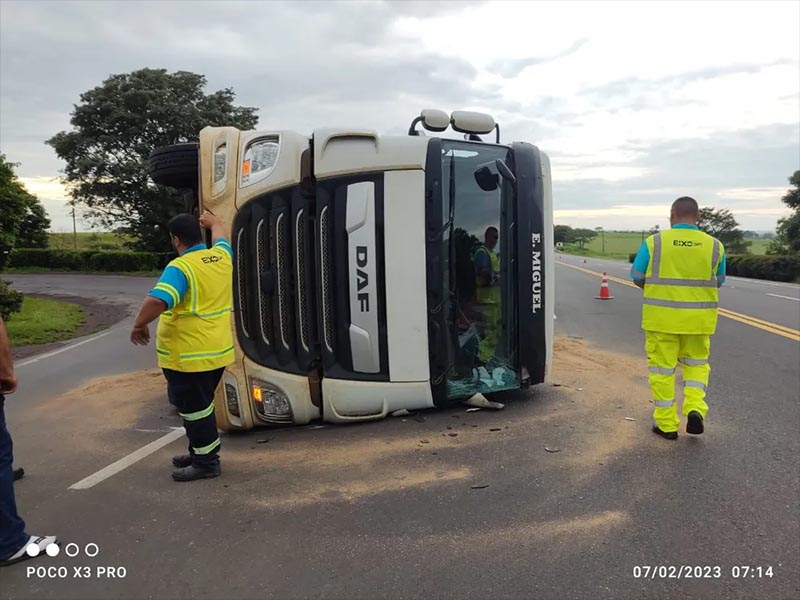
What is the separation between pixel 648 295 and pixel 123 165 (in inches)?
1095

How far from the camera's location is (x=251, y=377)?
13.7 feet

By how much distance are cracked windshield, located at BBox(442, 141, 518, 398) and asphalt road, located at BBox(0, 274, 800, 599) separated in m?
0.45

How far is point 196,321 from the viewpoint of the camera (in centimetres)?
345

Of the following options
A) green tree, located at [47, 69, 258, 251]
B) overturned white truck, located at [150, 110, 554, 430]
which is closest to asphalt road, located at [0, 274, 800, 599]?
overturned white truck, located at [150, 110, 554, 430]

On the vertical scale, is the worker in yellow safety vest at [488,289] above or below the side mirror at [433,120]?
below

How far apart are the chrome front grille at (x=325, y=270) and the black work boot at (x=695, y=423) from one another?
261cm

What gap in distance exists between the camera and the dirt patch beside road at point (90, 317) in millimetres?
9344

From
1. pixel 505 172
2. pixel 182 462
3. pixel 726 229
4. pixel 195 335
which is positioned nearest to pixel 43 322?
pixel 182 462

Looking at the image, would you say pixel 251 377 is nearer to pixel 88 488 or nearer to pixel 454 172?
pixel 88 488

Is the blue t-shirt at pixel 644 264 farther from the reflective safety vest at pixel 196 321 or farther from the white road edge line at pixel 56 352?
the white road edge line at pixel 56 352

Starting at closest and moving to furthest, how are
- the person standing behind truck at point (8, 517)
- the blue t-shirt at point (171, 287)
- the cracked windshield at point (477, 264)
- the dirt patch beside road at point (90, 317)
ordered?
1. the person standing behind truck at point (8, 517)
2. the blue t-shirt at point (171, 287)
3. the cracked windshield at point (477, 264)
4. the dirt patch beside road at point (90, 317)

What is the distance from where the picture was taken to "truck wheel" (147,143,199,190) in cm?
441

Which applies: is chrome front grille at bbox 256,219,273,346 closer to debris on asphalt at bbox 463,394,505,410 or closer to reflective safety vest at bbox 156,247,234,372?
reflective safety vest at bbox 156,247,234,372

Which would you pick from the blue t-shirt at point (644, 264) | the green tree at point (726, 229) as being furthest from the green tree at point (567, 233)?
the blue t-shirt at point (644, 264)
